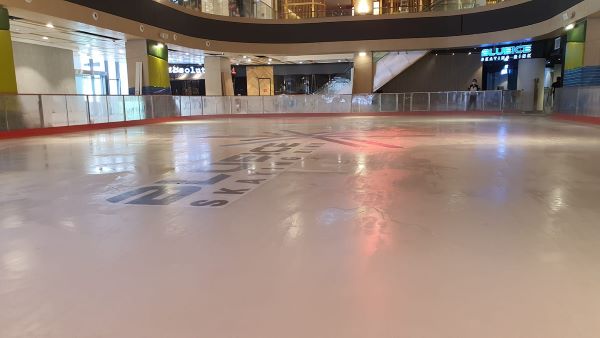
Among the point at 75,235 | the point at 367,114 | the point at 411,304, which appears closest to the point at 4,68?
the point at 75,235

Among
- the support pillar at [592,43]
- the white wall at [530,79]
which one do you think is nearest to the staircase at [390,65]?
the white wall at [530,79]

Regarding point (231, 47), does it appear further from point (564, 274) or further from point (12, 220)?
point (564, 274)

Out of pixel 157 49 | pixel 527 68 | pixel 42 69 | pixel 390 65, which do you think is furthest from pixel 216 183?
pixel 527 68

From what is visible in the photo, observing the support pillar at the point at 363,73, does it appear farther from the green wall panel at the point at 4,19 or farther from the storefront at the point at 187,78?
the green wall panel at the point at 4,19

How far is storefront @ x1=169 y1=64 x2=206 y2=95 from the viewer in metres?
37.3

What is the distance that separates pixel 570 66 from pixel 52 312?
895 inches

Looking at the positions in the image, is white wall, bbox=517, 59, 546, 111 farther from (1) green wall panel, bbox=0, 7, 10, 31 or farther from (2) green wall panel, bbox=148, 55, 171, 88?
(1) green wall panel, bbox=0, 7, 10, 31

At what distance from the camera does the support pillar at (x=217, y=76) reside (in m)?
30.5

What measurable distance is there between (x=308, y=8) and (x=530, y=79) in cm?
1458

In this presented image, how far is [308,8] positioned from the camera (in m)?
30.0

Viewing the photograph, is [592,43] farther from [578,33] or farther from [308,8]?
[308,8]

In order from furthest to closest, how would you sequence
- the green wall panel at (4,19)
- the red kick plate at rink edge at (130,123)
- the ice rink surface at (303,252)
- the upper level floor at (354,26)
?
1. the upper level floor at (354,26)
2. the red kick plate at rink edge at (130,123)
3. the green wall panel at (4,19)
4. the ice rink surface at (303,252)

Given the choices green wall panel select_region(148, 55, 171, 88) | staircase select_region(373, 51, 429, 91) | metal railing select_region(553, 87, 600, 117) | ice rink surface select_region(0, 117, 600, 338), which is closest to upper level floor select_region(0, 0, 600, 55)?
green wall panel select_region(148, 55, 171, 88)

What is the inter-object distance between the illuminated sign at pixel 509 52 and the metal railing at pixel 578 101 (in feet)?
18.2
